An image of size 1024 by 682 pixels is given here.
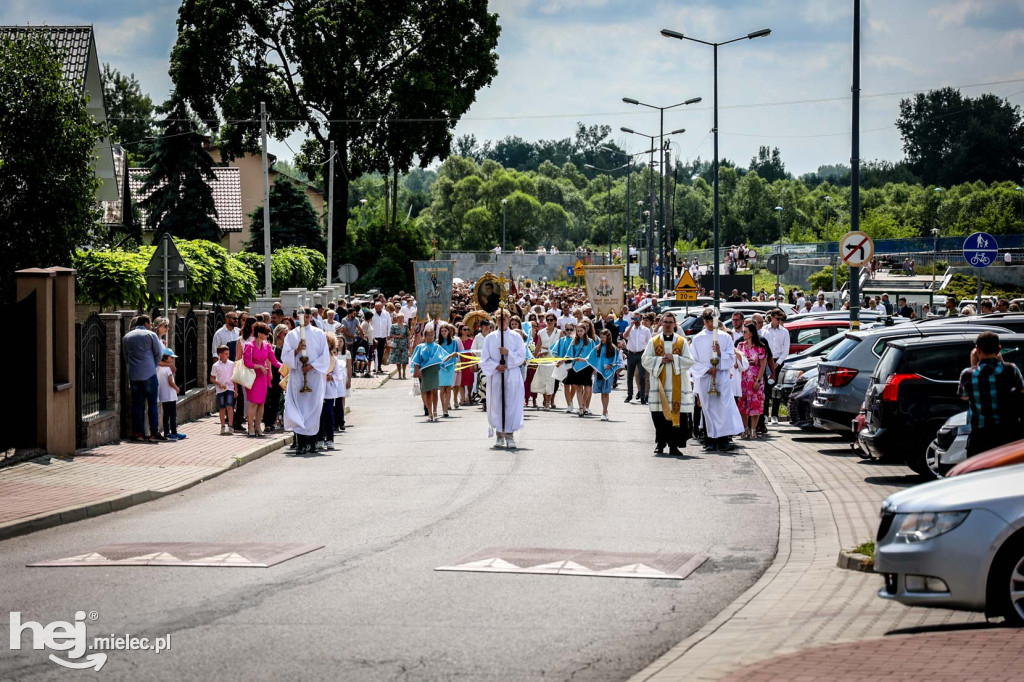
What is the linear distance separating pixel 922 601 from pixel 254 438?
14092 millimetres

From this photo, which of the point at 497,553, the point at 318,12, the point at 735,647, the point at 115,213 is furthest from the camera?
the point at 318,12

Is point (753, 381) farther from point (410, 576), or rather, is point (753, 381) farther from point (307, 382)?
point (410, 576)

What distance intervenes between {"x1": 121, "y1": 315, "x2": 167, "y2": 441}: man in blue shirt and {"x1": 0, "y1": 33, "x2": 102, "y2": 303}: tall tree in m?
3.26

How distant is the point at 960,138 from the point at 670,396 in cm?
13250

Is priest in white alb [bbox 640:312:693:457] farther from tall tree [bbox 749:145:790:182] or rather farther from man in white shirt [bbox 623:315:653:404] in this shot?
tall tree [bbox 749:145:790:182]

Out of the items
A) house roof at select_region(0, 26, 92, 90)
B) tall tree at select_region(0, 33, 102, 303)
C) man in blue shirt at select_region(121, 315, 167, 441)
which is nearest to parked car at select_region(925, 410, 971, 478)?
man in blue shirt at select_region(121, 315, 167, 441)

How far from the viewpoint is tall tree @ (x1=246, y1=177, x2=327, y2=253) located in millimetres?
66125

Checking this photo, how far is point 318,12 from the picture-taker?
53.7 m

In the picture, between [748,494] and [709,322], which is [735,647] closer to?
[748,494]

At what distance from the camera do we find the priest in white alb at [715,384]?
18641 millimetres

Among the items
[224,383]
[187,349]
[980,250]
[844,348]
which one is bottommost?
[224,383]

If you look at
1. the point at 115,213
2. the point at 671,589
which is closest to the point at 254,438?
the point at 671,589

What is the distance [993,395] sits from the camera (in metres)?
11.5

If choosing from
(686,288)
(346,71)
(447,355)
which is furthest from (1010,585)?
(346,71)
